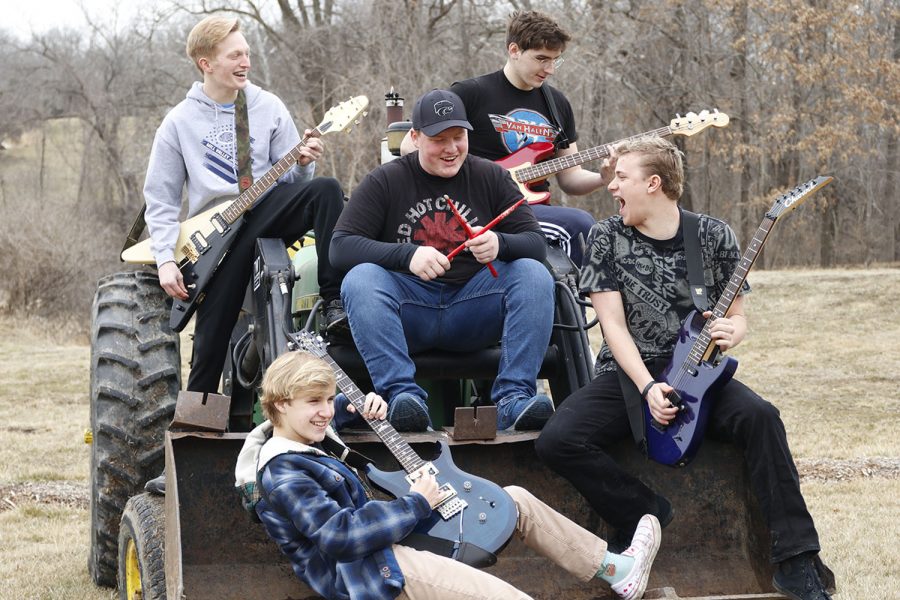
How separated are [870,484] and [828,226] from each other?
2061cm

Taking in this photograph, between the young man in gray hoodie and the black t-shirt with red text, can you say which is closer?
the black t-shirt with red text

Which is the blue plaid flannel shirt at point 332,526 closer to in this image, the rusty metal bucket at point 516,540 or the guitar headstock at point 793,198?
the rusty metal bucket at point 516,540

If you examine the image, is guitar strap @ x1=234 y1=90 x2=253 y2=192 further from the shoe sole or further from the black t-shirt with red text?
the shoe sole

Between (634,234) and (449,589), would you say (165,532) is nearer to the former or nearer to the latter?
(449,589)

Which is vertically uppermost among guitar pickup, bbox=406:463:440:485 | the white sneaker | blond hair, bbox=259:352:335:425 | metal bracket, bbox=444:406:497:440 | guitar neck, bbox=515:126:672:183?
guitar neck, bbox=515:126:672:183

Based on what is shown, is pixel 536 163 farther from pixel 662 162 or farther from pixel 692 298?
pixel 692 298

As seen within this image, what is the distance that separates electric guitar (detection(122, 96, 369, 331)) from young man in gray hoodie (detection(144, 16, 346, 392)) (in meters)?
0.04

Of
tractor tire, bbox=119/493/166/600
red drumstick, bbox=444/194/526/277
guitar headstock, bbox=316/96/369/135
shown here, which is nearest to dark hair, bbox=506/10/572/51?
guitar headstock, bbox=316/96/369/135

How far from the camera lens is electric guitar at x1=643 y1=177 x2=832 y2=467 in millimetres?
4199

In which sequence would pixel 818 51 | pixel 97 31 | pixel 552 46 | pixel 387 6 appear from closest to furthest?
pixel 552 46 → pixel 387 6 → pixel 818 51 → pixel 97 31

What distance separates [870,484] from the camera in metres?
8.08

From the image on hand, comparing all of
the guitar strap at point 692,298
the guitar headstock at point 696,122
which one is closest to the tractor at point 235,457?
the guitar strap at point 692,298

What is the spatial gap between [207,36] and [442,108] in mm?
1136

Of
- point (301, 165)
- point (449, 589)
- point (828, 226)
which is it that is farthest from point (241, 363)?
point (828, 226)
